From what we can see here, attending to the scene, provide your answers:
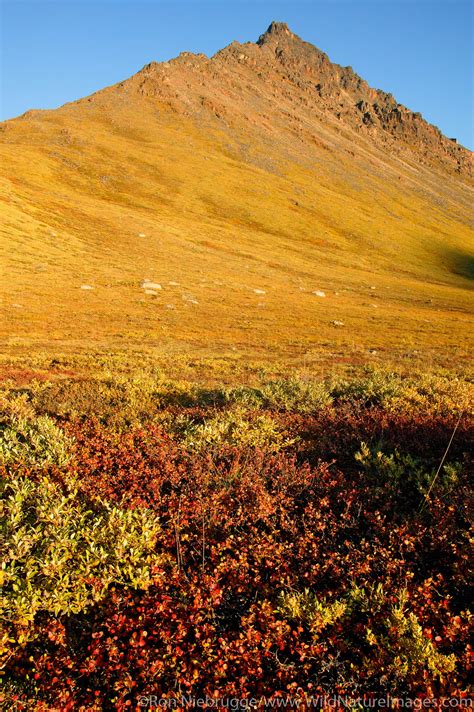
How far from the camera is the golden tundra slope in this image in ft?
96.2

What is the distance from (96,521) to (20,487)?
5.69 feet

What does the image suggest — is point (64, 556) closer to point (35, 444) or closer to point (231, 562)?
point (231, 562)

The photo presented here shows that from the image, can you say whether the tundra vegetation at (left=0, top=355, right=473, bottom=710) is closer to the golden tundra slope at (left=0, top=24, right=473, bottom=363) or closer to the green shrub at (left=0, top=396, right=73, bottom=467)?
the green shrub at (left=0, top=396, right=73, bottom=467)

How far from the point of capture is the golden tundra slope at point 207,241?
29.3 meters

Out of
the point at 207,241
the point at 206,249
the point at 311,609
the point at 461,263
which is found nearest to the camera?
the point at 311,609

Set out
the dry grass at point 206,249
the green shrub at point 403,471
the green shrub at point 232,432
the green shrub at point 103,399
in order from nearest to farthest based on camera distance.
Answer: the green shrub at point 403,471
the green shrub at point 232,432
the green shrub at point 103,399
the dry grass at point 206,249

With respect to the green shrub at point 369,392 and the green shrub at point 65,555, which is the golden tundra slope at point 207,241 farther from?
the green shrub at point 65,555

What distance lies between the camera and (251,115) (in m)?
192

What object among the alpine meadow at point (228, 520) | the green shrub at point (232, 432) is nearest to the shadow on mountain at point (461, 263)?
the alpine meadow at point (228, 520)

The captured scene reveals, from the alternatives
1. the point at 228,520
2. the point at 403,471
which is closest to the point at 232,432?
the point at 228,520

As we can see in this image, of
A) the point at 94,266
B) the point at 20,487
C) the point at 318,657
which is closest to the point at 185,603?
the point at 318,657

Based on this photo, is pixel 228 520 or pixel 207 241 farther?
pixel 207 241

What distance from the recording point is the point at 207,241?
73.9 meters

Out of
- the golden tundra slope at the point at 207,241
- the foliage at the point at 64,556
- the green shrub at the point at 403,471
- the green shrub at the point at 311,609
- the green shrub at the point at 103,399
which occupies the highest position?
the golden tundra slope at the point at 207,241
